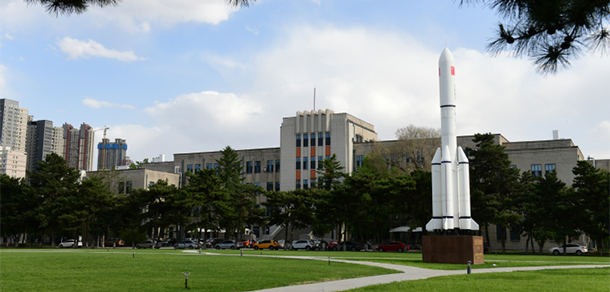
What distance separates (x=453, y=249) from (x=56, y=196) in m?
52.6

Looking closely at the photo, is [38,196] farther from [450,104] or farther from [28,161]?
[28,161]

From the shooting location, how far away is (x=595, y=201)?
4909 centimetres

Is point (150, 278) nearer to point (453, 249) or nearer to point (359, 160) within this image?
point (453, 249)

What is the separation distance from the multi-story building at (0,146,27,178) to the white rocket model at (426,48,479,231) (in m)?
166

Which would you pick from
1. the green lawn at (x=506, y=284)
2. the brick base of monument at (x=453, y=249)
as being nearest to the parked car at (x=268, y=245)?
the brick base of monument at (x=453, y=249)

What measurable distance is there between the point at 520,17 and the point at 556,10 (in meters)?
0.59

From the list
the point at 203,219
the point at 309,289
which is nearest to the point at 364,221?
the point at 203,219

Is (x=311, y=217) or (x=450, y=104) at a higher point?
(x=450, y=104)

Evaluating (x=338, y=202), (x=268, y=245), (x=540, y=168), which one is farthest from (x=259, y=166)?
(x=540, y=168)

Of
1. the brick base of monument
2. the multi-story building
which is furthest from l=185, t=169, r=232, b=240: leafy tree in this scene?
the multi-story building

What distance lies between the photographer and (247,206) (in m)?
64.4

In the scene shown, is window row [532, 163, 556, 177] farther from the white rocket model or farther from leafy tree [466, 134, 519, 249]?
the white rocket model

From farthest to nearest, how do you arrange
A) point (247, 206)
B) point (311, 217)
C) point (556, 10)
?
point (247, 206), point (311, 217), point (556, 10)

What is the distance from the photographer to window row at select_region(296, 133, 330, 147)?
81.5m
